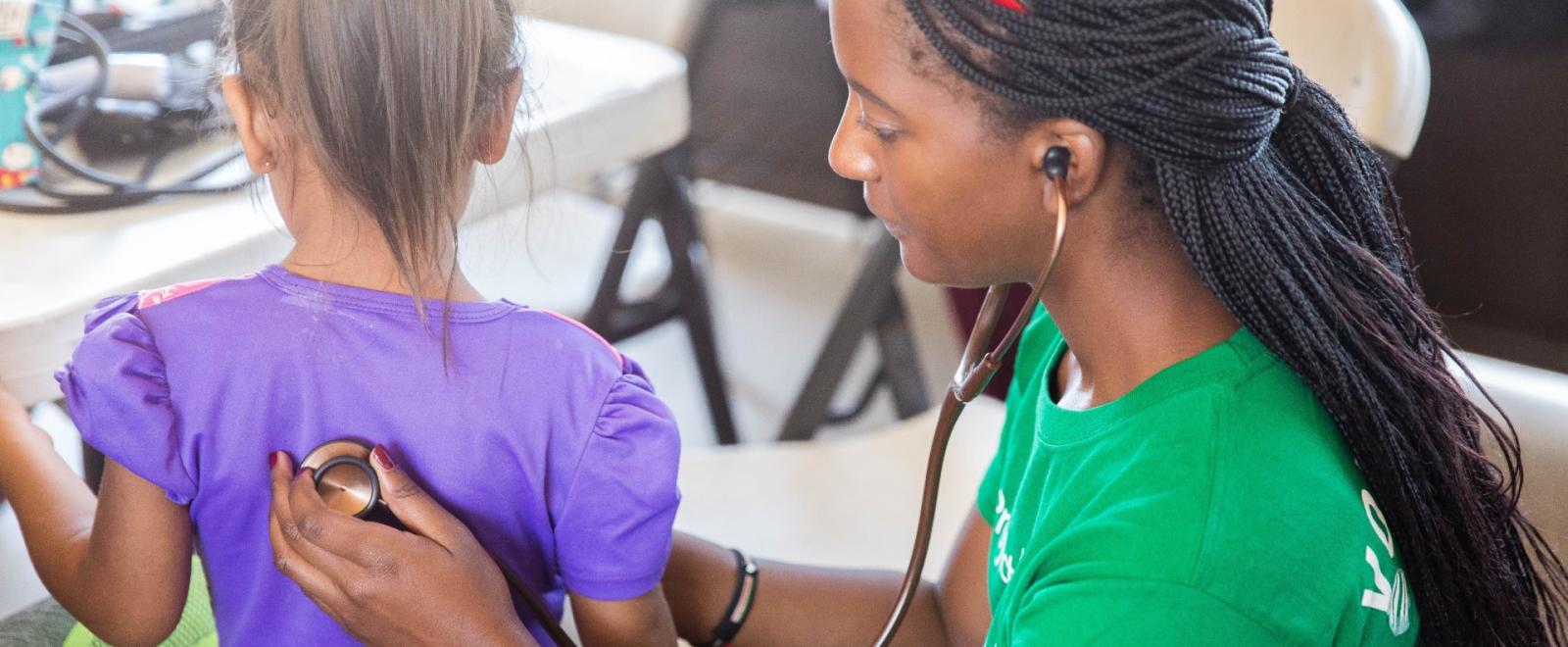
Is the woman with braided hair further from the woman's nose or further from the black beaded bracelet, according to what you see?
the black beaded bracelet

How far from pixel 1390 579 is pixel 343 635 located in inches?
22.1

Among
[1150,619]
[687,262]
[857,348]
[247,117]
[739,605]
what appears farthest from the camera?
[687,262]

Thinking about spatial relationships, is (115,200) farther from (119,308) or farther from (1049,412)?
(1049,412)

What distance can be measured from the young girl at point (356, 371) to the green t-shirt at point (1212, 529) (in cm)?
22

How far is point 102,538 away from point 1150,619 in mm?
543

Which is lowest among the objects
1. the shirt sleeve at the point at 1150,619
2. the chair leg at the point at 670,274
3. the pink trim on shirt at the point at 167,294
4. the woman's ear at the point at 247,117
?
the chair leg at the point at 670,274

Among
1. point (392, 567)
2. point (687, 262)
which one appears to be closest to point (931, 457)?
point (392, 567)

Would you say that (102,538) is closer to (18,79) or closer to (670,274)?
(18,79)

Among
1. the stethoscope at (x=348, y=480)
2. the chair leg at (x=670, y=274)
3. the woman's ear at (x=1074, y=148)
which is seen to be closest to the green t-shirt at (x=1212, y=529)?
the woman's ear at (x=1074, y=148)

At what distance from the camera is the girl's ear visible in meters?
0.76

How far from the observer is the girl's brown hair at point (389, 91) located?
0.68 metres

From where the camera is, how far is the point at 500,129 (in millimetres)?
765

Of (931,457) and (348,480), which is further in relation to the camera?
(931,457)

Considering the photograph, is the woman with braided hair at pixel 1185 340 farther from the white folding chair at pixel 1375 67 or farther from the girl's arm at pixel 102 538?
the white folding chair at pixel 1375 67
